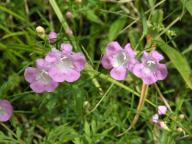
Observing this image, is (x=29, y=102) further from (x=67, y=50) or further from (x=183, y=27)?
(x=183, y=27)

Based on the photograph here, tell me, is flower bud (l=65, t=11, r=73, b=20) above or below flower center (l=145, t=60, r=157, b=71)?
above

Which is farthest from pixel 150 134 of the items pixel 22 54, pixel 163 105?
pixel 22 54

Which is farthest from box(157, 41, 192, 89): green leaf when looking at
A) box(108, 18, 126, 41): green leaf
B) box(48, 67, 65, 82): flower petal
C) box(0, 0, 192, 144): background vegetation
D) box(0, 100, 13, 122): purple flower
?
box(0, 100, 13, 122): purple flower

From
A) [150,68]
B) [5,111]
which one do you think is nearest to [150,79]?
[150,68]

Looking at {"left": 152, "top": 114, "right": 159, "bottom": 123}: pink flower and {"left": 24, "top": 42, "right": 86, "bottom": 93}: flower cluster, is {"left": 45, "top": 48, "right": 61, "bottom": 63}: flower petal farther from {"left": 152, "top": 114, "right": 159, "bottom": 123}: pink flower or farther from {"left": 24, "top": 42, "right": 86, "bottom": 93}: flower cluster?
{"left": 152, "top": 114, "right": 159, "bottom": 123}: pink flower

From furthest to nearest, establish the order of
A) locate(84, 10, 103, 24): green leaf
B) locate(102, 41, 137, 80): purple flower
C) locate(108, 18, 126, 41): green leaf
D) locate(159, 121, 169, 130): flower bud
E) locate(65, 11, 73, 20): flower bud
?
1. locate(84, 10, 103, 24): green leaf
2. locate(108, 18, 126, 41): green leaf
3. locate(65, 11, 73, 20): flower bud
4. locate(159, 121, 169, 130): flower bud
5. locate(102, 41, 137, 80): purple flower

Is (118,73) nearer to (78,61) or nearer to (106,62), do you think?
(106,62)
